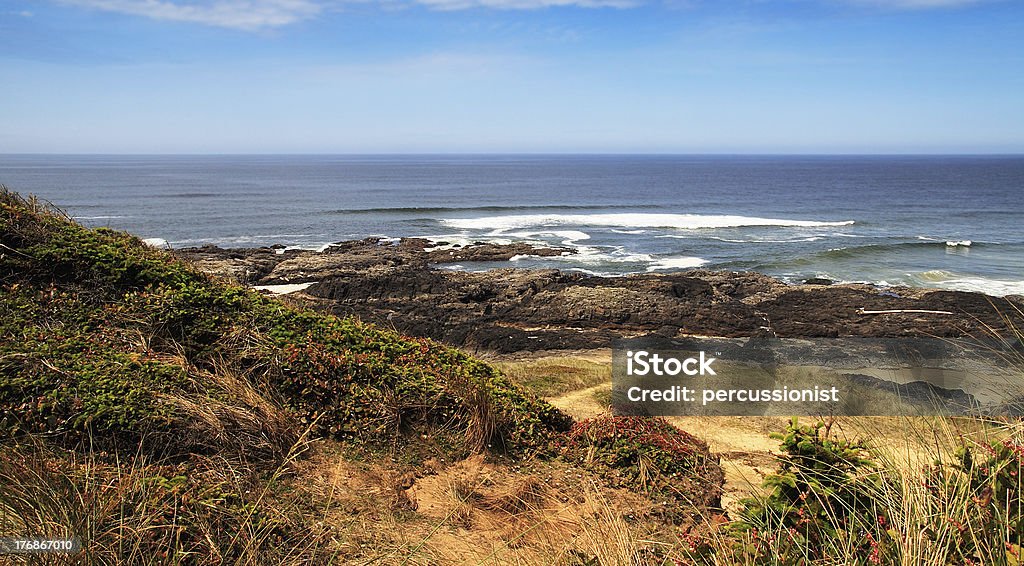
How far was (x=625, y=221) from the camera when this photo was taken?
161ft

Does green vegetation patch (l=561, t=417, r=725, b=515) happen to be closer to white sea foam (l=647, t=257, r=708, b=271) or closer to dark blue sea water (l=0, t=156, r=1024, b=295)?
dark blue sea water (l=0, t=156, r=1024, b=295)

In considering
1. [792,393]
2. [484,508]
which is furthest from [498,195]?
[484,508]

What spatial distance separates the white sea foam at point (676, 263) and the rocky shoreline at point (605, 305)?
4624 mm

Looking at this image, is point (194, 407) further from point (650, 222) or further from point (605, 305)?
point (650, 222)

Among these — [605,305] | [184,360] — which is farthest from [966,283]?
[184,360]

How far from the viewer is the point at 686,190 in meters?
86.6

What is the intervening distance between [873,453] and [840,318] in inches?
724

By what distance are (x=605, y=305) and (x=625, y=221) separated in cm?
2928

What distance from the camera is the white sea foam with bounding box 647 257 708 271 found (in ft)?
97.9

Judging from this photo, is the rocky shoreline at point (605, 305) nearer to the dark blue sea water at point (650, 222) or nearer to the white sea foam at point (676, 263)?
the white sea foam at point (676, 263)

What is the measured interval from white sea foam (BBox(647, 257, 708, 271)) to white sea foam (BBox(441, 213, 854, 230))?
44.6 feet

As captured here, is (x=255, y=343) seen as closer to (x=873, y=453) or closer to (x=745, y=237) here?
(x=873, y=453)

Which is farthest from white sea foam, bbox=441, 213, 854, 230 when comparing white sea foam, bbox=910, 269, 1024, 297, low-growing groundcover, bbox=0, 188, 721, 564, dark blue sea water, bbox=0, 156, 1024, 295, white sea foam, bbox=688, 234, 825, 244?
low-growing groundcover, bbox=0, 188, 721, 564

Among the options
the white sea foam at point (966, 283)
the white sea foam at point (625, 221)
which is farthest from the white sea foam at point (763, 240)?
the white sea foam at point (966, 283)
